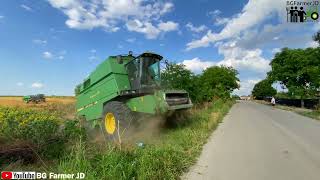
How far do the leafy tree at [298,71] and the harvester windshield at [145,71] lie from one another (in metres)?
33.2

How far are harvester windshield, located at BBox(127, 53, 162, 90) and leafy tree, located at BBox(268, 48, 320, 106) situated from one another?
33188 mm

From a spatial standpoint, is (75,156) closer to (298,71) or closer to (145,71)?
(145,71)

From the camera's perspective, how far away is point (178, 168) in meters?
7.27

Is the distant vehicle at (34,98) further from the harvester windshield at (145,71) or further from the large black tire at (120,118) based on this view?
the large black tire at (120,118)

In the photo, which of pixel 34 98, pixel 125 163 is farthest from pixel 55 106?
pixel 125 163

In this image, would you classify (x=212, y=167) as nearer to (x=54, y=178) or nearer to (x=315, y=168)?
(x=315, y=168)

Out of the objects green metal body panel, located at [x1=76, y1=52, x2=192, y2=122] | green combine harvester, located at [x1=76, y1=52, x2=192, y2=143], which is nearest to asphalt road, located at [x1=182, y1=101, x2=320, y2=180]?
green combine harvester, located at [x1=76, y1=52, x2=192, y2=143]

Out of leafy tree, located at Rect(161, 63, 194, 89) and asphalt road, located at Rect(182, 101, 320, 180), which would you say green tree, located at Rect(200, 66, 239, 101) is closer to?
leafy tree, located at Rect(161, 63, 194, 89)

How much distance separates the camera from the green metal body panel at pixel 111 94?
11.7 m

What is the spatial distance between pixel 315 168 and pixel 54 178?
5.78 meters

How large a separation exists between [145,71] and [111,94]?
1749 mm

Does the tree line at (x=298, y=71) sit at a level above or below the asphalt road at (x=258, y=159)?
above

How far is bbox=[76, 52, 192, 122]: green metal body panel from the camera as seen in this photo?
38.3 ft

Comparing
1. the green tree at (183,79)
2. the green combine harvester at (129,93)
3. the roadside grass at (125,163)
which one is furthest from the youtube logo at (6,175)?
the green tree at (183,79)
